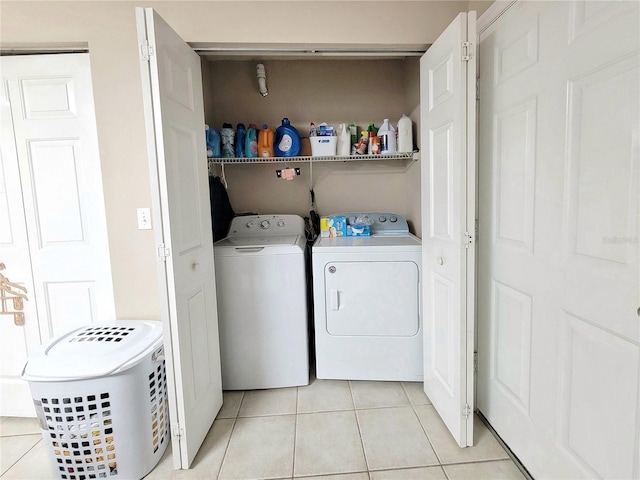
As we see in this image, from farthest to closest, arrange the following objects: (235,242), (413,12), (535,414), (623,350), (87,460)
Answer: (235,242), (413,12), (87,460), (535,414), (623,350)

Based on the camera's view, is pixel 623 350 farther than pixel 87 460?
No

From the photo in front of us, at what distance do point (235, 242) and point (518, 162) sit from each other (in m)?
1.72

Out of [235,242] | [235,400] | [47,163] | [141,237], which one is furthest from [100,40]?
[235,400]

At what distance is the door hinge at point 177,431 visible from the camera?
4.79 feet

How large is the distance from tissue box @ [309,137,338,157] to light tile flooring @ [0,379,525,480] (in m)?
1.68

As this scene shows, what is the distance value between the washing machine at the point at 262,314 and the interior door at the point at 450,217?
818 mm

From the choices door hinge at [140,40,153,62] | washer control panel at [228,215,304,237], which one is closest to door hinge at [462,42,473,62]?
door hinge at [140,40,153,62]

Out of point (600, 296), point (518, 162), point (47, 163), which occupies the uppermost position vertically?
point (47, 163)

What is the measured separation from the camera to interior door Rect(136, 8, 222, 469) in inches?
51.3

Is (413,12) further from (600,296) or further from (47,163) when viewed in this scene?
(47,163)

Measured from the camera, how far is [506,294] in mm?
1487

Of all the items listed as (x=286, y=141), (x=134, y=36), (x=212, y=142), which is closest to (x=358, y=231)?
(x=286, y=141)

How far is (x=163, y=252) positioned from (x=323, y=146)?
144cm

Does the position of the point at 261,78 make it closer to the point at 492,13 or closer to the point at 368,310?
the point at 492,13
